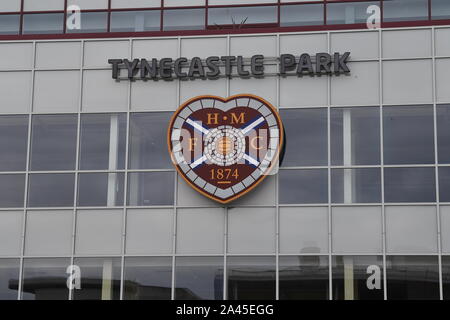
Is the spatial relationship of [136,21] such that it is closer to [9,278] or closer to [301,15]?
[301,15]

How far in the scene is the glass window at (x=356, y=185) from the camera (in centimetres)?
2912

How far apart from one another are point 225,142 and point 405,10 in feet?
21.0

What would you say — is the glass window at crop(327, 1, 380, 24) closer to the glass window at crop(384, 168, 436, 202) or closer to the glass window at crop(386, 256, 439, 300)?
the glass window at crop(384, 168, 436, 202)

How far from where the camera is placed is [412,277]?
2834 centimetres

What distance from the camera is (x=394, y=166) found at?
29.2m

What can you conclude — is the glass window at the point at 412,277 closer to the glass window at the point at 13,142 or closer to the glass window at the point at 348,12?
the glass window at the point at 348,12

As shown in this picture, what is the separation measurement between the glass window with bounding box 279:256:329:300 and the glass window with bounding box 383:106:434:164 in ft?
11.3

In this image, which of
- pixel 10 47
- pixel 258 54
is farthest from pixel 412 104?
pixel 10 47

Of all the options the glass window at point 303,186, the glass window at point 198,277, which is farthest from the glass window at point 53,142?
the glass window at point 303,186

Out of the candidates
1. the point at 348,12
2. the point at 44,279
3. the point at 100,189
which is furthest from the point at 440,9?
the point at 44,279

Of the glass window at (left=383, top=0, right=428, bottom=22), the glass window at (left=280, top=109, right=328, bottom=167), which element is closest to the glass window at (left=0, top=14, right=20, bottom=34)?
the glass window at (left=280, top=109, right=328, bottom=167)

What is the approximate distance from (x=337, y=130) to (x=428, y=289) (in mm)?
5031

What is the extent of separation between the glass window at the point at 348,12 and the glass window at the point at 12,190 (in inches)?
392

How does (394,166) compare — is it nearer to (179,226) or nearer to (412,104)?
(412,104)
